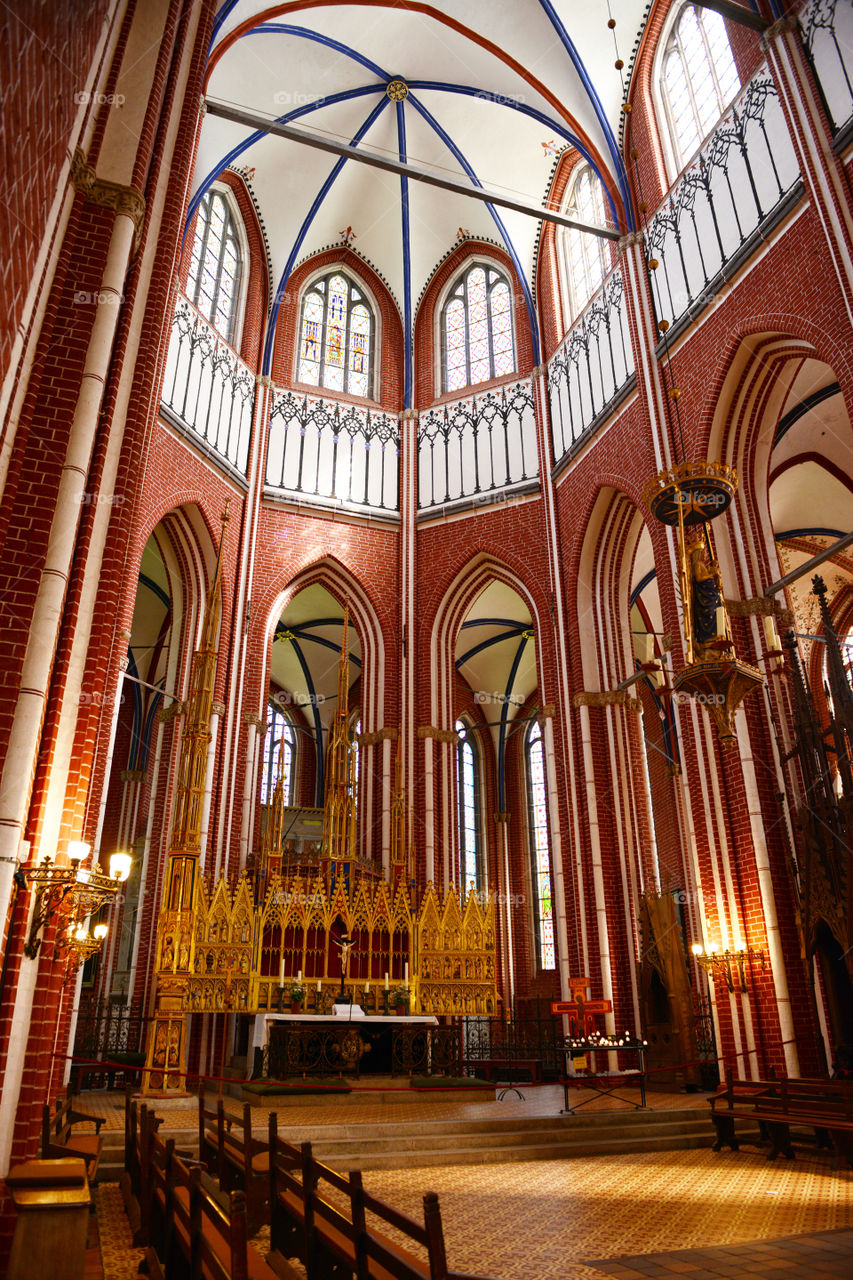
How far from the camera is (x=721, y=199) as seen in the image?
574 inches

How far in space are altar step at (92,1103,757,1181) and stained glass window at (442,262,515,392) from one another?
1679 centimetres

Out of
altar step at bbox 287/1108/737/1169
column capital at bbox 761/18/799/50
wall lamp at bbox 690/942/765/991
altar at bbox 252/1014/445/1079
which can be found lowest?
altar step at bbox 287/1108/737/1169

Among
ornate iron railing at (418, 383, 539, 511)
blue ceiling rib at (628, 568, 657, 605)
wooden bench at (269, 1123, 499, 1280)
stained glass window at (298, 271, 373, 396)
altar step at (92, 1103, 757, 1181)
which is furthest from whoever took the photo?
stained glass window at (298, 271, 373, 396)

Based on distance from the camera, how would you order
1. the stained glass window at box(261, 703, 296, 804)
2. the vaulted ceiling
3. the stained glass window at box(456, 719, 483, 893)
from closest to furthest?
1. the vaulted ceiling
2. the stained glass window at box(456, 719, 483, 893)
3. the stained glass window at box(261, 703, 296, 804)

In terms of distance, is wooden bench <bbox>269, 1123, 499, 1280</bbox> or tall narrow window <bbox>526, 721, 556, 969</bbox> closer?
wooden bench <bbox>269, 1123, 499, 1280</bbox>

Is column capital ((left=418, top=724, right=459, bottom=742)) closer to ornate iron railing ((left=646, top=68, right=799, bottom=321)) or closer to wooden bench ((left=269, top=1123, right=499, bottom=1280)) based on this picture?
ornate iron railing ((left=646, top=68, right=799, bottom=321))

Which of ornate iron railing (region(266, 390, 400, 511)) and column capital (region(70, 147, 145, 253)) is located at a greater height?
ornate iron railing (region(266, 390, 400, 511))

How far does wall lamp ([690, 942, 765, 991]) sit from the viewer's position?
40.1 feet

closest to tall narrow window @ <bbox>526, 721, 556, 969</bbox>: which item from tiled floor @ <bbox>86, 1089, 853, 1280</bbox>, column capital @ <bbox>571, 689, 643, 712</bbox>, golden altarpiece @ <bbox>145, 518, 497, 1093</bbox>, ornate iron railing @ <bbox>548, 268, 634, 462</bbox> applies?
column capital @ <bbox>571, 689, 643, 712</bbox>

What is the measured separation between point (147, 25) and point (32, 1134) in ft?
37.7

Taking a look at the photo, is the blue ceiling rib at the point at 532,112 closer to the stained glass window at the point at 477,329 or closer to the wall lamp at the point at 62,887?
the stained glass window at the point at 477,329

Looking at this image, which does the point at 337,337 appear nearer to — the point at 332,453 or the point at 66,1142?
the point at 332,453

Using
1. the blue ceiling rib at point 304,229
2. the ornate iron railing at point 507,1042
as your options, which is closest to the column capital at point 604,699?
the ornate iron railing at point 507,1042

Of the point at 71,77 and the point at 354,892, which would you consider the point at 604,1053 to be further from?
the point at 71,77
